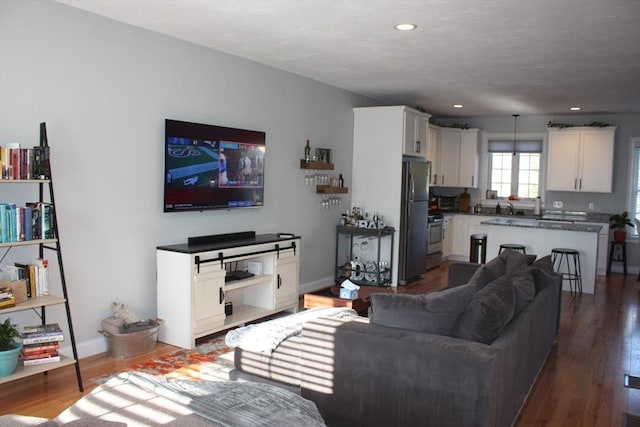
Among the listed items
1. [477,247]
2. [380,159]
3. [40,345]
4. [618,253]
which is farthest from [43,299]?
[618,253]

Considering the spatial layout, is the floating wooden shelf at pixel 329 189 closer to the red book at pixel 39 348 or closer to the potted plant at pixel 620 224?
the red book at pixel 39 348

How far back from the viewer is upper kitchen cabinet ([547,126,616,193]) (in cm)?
859

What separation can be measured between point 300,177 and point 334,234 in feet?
3.68

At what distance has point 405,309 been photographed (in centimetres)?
285

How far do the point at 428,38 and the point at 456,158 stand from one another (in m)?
5.50

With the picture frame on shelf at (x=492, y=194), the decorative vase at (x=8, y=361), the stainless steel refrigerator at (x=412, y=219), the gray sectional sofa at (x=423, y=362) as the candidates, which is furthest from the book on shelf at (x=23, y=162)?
the picture frame on shelf at (x=492, y=194)

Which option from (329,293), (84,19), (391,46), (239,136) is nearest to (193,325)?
(329,293)

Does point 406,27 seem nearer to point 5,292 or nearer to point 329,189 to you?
point 329,189

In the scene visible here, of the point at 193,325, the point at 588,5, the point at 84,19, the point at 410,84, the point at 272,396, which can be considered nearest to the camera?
the point at 272,396

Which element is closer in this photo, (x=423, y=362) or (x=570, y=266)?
(x=423, y=362)

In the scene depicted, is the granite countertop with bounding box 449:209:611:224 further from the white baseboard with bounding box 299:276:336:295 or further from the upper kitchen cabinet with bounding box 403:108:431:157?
the white baseboard with bounding box 299:276:336:295

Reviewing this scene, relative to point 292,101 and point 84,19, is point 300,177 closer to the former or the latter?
point 292,101

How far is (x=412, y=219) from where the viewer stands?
7.30 meters

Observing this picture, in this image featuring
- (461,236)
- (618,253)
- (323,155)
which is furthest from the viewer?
(461,236)
